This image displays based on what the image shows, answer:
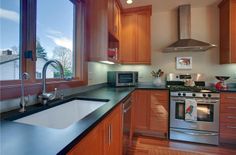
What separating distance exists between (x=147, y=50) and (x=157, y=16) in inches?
37.2

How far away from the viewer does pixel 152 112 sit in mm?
2830

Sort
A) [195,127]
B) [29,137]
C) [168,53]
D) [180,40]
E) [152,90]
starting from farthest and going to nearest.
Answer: [168,53] → [180,40] → [152,90] → [195,127] → [29,137]

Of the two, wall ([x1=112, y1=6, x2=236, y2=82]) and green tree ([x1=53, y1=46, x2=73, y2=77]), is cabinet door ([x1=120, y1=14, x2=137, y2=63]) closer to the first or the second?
wall ([x1=112, y1=6, x2=236, y2=82])

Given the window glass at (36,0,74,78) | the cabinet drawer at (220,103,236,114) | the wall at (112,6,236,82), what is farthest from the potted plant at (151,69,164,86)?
the window glass at (36,0,74,78)

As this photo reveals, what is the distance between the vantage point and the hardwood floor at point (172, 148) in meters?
2.25

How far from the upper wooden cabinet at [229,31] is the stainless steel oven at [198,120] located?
2.80 feet

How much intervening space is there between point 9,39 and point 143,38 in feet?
8.22

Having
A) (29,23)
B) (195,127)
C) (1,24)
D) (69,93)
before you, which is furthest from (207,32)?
(1,24)

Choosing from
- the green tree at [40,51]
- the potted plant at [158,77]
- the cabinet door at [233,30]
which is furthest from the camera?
the potted plant at [158,77]

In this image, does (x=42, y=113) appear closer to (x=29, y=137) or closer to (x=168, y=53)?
(x=29, y=137)

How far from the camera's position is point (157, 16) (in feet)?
11.4

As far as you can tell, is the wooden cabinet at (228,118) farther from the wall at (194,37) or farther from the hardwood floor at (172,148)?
the wall at (194,37)

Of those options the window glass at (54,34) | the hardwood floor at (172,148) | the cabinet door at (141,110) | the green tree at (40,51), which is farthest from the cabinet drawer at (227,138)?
the green tree at (40,51)

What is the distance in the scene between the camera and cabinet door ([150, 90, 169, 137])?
277cm
